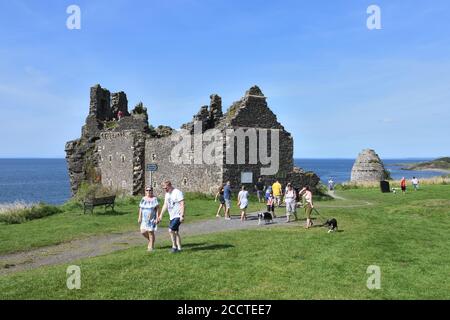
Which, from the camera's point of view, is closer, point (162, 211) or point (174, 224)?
point (174, 224)

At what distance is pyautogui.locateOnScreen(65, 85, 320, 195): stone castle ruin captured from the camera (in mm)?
29453

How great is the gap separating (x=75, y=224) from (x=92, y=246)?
5.24 m

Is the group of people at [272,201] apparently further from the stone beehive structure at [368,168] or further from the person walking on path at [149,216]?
the stone beehive structure at [368,168]

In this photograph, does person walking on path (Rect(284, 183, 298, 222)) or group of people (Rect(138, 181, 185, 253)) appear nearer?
group of people (Rect(138, 181, 185, 253))

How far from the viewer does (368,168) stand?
180ft

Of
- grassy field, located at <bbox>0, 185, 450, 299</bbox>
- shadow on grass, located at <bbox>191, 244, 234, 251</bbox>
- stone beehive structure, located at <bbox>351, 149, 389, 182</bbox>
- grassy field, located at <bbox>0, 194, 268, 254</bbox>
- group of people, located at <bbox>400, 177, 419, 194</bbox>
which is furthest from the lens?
stone beehive structure, located at <bbox>351, 149, 389, 182</bbox>

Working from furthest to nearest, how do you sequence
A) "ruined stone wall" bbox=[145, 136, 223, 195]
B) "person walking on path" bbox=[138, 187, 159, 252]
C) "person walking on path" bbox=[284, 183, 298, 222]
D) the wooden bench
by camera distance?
"ruined stone wall" bbox=[145, 136, 223, 195], the wooden bench, "person walking on path" bbox=[284, 183, 298, 222], "person walking on path" bbox=[138, 187, 159, 252]

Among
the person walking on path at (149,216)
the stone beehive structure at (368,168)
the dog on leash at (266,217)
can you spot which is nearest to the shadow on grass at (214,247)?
the person walking on path at (149,216)

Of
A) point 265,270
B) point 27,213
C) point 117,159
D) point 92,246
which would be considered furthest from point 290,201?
point 117,159

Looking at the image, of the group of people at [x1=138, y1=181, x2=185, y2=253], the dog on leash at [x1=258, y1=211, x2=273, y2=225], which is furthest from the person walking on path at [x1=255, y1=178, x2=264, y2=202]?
the group of people at [x1=138, y1=181, x2=185, y2=253]

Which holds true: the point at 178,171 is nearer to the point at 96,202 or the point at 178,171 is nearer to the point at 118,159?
the point at 118,159

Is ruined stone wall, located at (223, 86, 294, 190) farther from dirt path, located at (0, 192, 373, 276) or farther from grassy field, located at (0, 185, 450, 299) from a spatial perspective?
grassy field, located at (0, 185, 450, 299)

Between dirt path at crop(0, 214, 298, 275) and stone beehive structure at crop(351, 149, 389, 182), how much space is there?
37420mm
